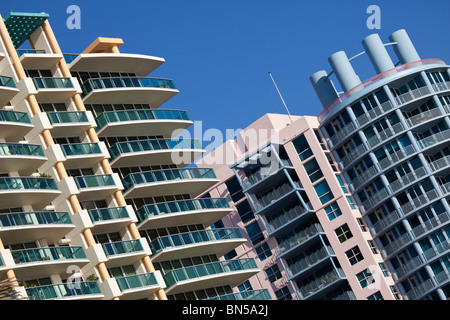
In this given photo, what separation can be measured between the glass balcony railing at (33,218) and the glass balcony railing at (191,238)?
29.8 ft

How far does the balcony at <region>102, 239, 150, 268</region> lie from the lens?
56.7 metres

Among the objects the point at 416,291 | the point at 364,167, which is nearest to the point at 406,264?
the point at 416,291

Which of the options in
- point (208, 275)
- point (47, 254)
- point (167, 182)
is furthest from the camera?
point (167, 182)

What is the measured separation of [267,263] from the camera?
8850 centimetres

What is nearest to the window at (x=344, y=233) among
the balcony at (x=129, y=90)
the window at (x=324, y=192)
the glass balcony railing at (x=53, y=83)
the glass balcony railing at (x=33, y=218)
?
the window at (x=324, y=192)

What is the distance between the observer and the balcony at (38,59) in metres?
60.8

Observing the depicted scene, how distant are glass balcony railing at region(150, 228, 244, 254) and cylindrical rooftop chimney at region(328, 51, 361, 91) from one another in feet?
101

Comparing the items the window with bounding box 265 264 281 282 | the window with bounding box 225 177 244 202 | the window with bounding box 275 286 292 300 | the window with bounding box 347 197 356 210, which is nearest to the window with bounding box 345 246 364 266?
the window with bounding box 347 197 356 210

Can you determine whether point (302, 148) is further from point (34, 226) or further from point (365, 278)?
point (34, 226)

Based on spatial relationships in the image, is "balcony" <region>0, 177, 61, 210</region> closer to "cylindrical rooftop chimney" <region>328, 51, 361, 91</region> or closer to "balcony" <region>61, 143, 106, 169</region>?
"balcony" <region>61, 143, 106, 169</region>

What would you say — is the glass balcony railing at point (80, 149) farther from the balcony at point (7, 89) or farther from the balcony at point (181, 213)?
the balcony at point (181, 213)

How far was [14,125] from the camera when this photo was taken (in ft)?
180

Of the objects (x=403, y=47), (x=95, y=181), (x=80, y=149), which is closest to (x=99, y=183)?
(x=95, y=181)

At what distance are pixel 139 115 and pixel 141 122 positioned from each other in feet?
3.71
